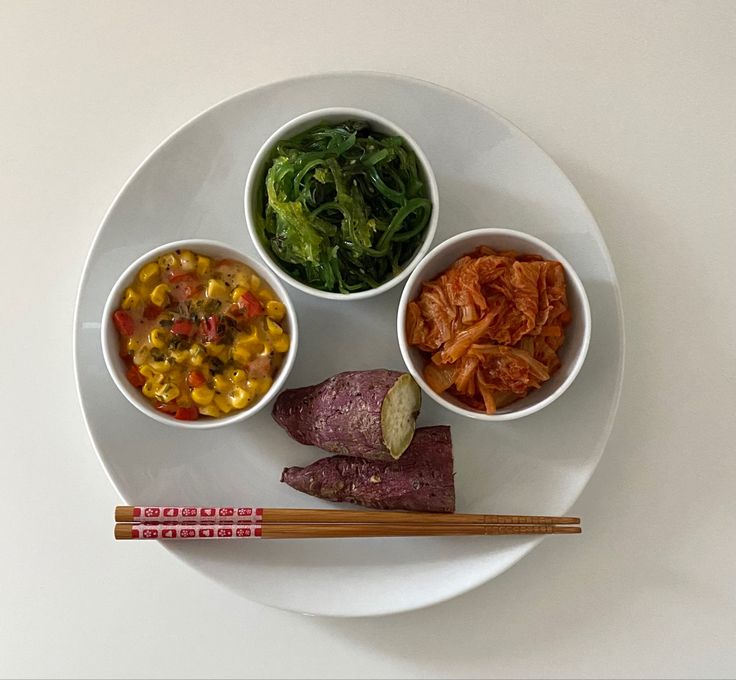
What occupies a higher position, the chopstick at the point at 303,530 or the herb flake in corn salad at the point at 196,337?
the herb flake in corn salad at the point at 196,337

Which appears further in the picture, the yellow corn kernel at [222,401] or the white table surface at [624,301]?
the white table surface at [624,301]

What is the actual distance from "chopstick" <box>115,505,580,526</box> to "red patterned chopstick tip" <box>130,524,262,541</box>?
0.02m

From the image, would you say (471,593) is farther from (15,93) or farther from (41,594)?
(15,93)

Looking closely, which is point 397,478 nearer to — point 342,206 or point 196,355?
point 196,355

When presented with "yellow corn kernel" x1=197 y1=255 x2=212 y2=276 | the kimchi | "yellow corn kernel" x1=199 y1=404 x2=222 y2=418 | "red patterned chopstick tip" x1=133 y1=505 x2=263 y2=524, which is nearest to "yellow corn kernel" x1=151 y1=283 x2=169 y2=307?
"yellow corn kernel" x1=197 y1=255 x2=212 y2=276

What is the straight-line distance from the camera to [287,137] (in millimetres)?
2523

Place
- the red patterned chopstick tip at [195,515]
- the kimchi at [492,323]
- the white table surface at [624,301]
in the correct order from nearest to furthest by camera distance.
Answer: the kimchi at [492,323] → the red patterned chopstick tip at [195,515] → the white table surface at [624,301]

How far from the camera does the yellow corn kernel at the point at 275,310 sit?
8.18ft

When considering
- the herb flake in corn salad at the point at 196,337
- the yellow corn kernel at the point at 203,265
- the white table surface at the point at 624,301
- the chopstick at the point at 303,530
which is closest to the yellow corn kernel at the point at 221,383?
the herb flake in corn salad at the point at 196,337

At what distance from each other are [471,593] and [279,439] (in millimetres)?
913

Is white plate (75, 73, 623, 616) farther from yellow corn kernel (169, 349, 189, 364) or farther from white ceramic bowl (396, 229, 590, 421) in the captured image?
yellow corn kernel (169, 349, 189, 364)

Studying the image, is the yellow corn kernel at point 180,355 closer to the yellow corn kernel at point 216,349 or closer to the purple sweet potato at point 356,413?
the yellow corn kernel at point 216,349

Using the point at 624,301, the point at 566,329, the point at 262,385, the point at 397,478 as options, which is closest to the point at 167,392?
the point at 262,385

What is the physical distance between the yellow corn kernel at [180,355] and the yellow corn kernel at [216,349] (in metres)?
0.07
